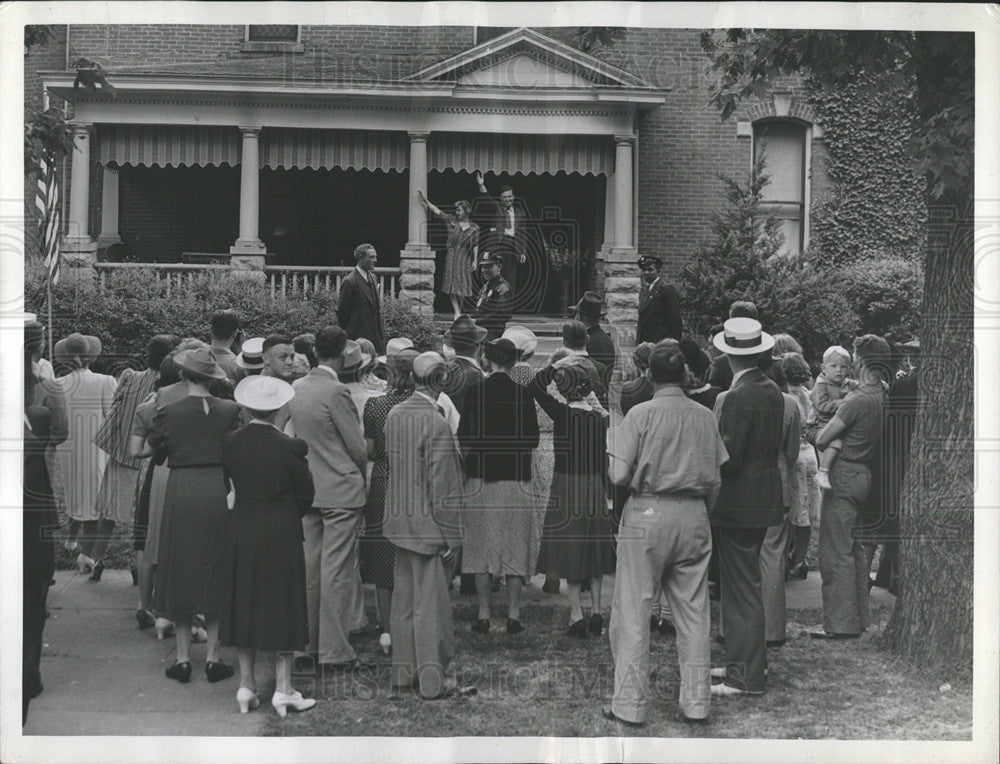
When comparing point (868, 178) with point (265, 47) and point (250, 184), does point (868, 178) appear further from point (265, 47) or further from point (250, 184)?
point (250, 184)

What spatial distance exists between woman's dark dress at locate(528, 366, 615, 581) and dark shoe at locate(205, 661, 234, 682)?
1.90m

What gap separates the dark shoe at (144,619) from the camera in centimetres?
616

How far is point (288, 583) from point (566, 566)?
177cm

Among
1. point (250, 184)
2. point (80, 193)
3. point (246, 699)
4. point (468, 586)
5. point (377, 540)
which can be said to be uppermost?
point (250, 184)

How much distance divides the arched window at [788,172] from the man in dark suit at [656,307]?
195 centimetres

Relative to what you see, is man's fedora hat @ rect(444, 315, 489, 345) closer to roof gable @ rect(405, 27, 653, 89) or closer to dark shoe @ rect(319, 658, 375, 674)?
roof gable @ rect(405, 27, 653, 89)

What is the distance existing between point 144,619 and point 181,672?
31.0 inches

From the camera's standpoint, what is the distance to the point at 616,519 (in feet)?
20.6

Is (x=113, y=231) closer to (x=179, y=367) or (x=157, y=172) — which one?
(x=157, y=172)

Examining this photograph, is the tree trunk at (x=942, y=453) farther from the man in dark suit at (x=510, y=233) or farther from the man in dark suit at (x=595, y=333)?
the man in dark suit at (x=510, y=233)

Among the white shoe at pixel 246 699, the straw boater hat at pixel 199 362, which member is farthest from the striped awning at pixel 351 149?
the white shoe at pixel 246 699

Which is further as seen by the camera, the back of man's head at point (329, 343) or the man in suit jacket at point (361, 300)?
the man in suit jacket at point (361, 300)

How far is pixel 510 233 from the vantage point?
762 cm

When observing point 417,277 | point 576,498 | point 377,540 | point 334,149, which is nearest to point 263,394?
point 377,540
